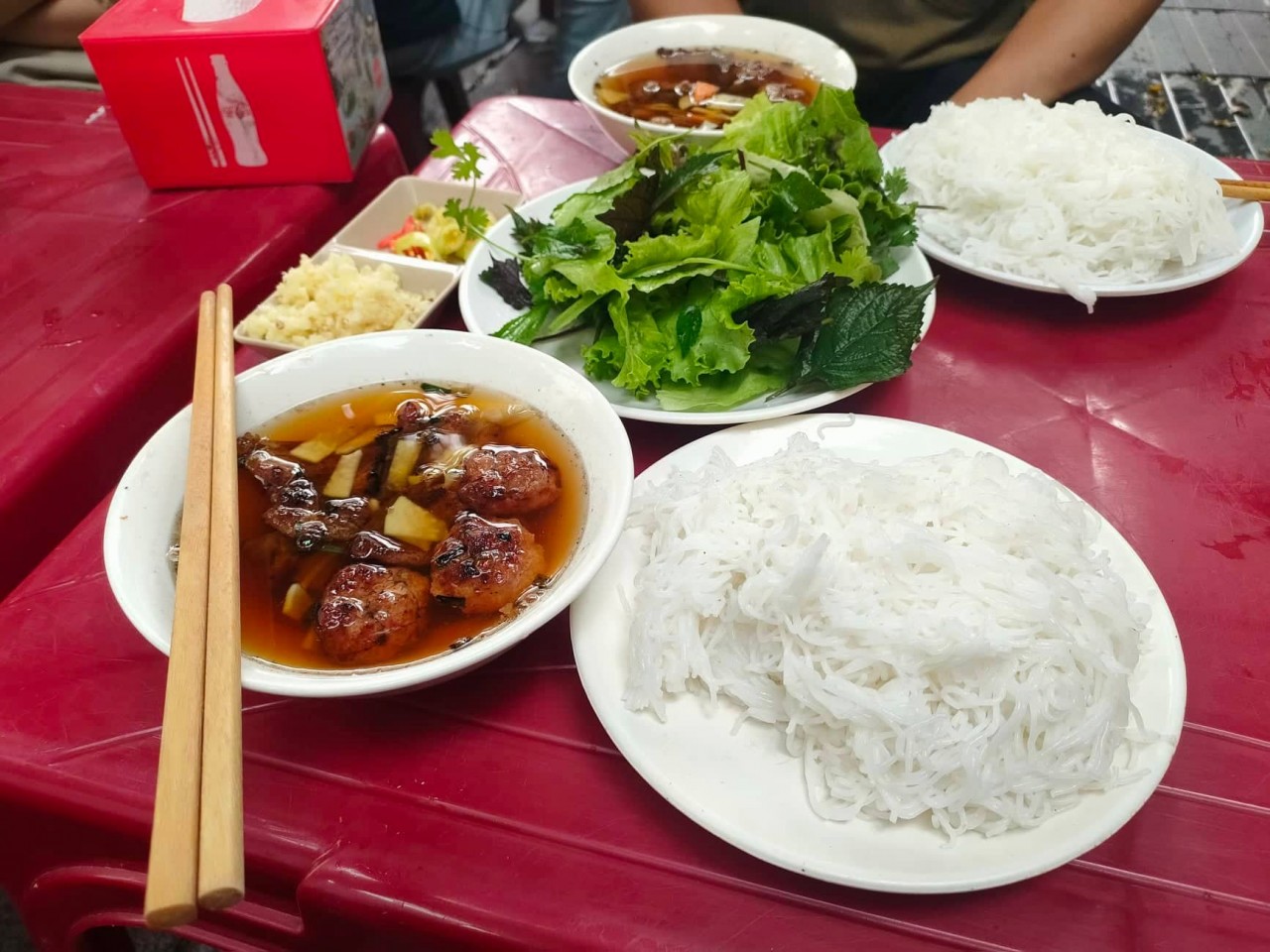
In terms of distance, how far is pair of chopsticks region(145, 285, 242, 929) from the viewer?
2.32 feet

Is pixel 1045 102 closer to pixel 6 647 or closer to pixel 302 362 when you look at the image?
pixel 302 362

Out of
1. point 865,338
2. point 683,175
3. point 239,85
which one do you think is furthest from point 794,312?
point 239,85

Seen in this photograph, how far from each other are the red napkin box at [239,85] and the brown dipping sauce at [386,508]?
4.07ft

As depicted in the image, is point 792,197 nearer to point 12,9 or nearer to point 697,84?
point 697,84

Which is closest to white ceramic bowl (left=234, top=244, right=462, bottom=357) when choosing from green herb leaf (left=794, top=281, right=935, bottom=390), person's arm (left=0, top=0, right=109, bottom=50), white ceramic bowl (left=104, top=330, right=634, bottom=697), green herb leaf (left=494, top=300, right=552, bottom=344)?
green herb leaf (left=494, top=300, right=552, bottom=344)

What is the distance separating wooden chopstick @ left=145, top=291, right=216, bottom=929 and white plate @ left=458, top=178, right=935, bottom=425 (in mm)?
719

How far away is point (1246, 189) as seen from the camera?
2.01 meters

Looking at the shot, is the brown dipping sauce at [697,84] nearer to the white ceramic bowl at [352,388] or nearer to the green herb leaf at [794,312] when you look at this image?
the green herb leaf at [794,312]

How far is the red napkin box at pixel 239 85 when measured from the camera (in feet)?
6.98

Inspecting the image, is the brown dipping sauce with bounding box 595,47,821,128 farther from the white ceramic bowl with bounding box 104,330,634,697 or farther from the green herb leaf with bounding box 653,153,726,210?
the white ceramic bowl with bounding box 104,330,634,697

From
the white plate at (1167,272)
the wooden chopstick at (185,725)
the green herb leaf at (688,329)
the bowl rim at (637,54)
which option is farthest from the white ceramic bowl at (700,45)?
the wooden chopstick at (185,725)

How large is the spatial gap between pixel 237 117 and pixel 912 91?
8.32 feet

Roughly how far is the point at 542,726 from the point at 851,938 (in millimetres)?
497

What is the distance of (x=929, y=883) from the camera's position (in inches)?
35.8
